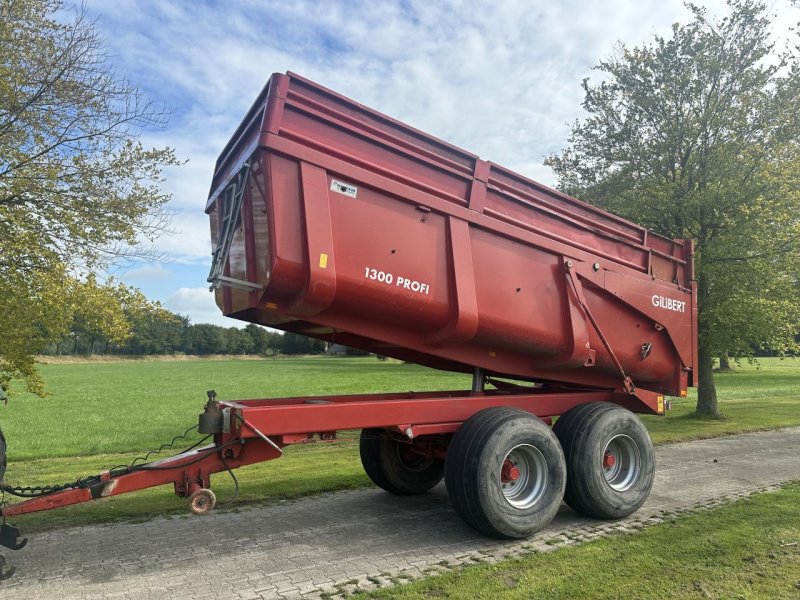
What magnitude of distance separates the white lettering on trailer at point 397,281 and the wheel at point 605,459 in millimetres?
2193

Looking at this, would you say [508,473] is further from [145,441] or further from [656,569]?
[145,441]

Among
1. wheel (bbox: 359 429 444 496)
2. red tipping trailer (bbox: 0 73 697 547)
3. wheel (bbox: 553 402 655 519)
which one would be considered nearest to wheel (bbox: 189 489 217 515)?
red tipping trailer (bbox: 0 73 697 547)

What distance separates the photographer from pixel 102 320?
351 inches

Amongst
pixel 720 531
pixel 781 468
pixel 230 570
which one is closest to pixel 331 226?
pixel 230 570

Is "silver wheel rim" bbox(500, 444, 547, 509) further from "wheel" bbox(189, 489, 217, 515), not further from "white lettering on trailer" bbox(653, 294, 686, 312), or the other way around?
"white lettering on trailer" bbox(653, 294, 686, 312)

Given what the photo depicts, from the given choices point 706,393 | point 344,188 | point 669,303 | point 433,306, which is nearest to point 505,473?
point 433,306

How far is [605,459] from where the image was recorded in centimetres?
612

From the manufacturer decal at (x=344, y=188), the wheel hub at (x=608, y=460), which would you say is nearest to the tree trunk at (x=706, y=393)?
the wheel hub at (x=608, y=460)

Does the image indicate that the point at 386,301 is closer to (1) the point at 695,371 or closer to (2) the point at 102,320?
(1) the point at 695,371

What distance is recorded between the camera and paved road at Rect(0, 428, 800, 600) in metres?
4.20

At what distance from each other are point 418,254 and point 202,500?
105 inches

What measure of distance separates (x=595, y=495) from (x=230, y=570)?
3.42 metres

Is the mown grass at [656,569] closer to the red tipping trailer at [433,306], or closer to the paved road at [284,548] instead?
the paved road at [284,548]

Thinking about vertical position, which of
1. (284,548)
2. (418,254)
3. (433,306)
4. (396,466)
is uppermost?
(418,254)
